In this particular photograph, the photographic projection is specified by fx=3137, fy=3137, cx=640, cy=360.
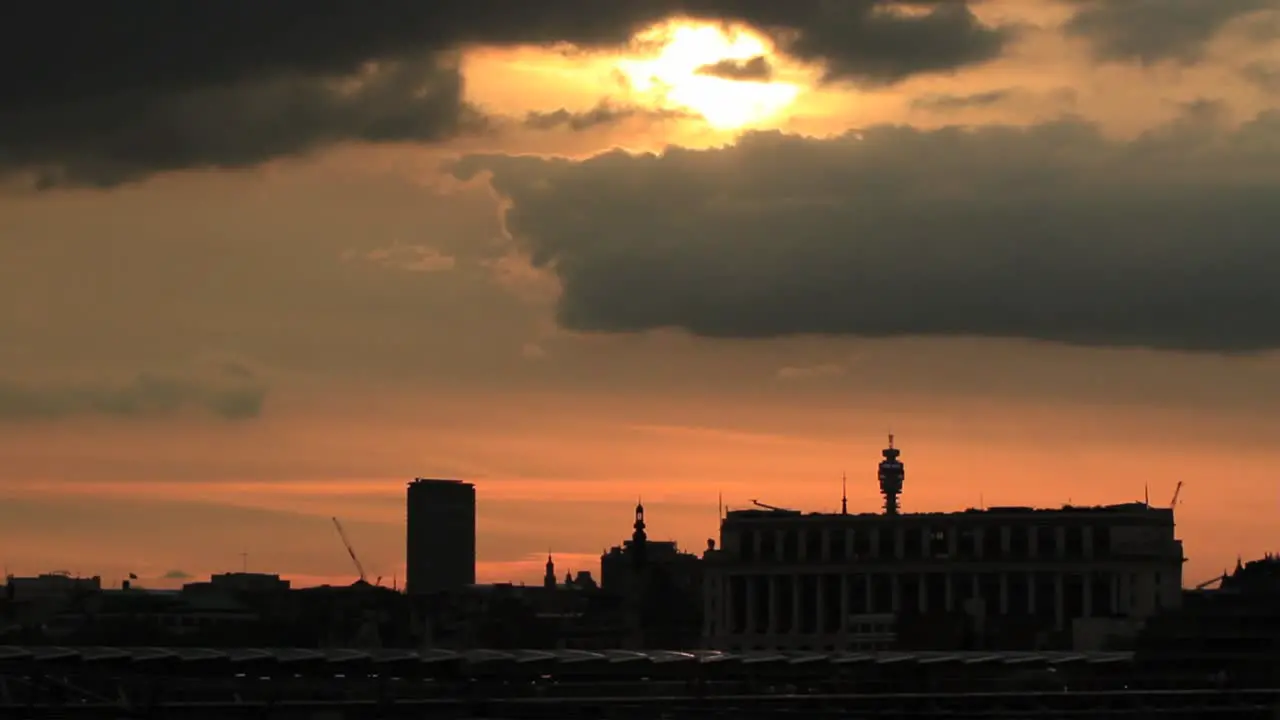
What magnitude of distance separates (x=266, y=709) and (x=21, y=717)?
1528cm

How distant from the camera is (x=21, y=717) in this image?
645 ft

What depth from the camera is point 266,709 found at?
199 metres

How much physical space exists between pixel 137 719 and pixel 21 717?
825cm

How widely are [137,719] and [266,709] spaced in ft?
30.2

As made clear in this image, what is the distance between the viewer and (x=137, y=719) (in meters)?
194
